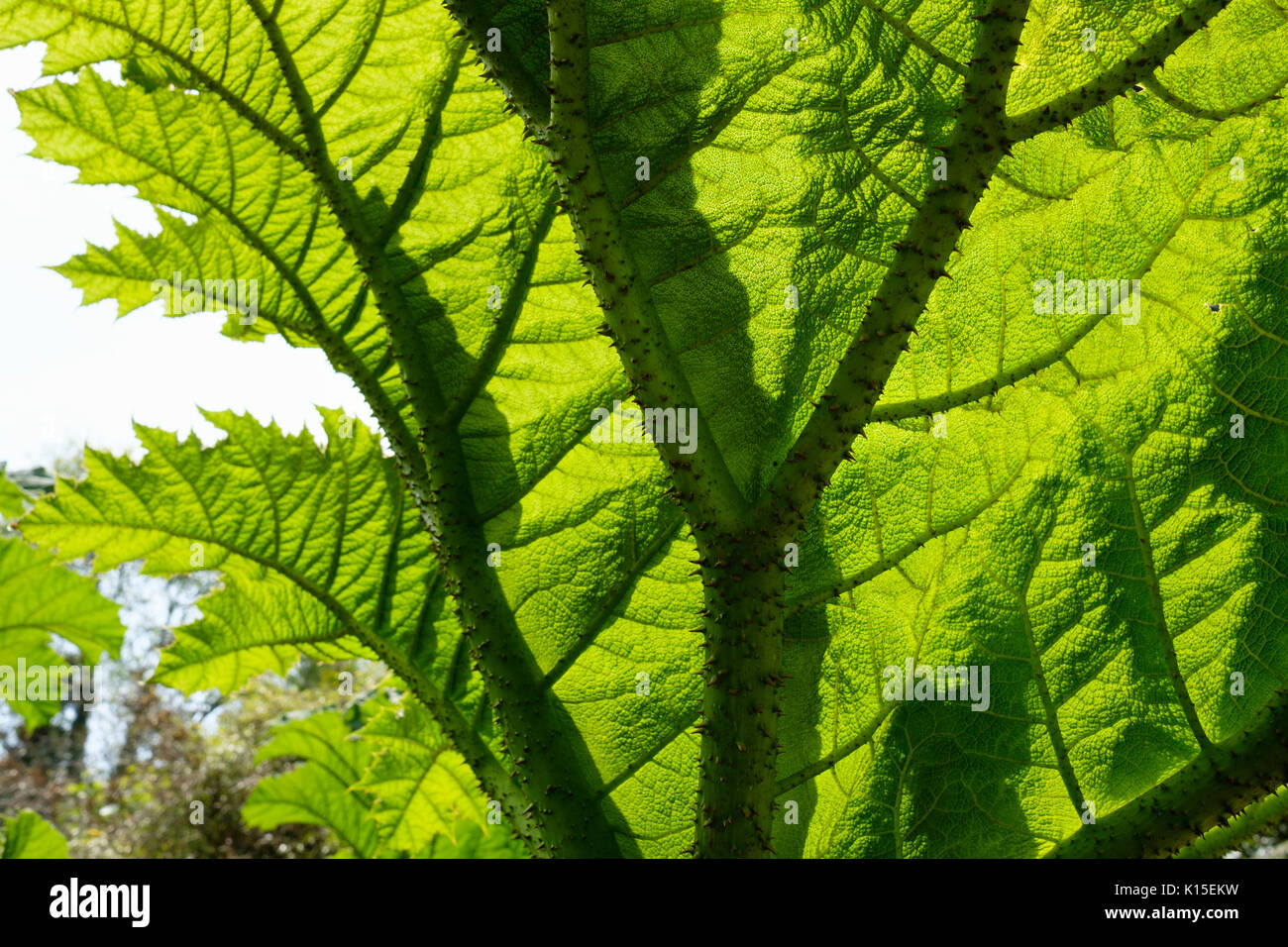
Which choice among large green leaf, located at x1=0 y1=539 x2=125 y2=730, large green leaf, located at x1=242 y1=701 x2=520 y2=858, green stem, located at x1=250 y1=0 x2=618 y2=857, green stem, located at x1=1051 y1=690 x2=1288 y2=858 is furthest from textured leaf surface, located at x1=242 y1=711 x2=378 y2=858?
green stem, located at x1=1051 y1=690 x2=1288 y2=858

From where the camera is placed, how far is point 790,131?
1.38 metres

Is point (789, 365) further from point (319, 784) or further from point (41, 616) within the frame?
point (319, 784)

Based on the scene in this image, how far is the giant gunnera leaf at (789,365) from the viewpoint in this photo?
4.22 feet

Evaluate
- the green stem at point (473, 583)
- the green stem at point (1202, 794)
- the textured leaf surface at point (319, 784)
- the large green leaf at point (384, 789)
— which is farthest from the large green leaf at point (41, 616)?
the green stem at point (1202, 794)

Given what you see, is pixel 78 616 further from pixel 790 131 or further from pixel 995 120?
pixel 995 120

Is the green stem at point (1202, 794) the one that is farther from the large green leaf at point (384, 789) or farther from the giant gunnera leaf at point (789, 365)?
the large green leaf at point (384, 789)

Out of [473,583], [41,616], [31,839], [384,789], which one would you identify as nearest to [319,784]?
[31,839]

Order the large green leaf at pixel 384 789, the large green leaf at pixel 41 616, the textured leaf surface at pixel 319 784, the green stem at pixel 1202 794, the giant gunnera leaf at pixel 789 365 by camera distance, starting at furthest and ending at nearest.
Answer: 1. the textured leaf surface at pixel 319 784
2. the large green leaf at pixel 41 616
3. the large green leaf at pixel 384 789
4. the green stem at pixel 1202 794
5. the giant gunnera leaf at pixel 789 365

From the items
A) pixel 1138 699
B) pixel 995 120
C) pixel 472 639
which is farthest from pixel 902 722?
pixel 995 120

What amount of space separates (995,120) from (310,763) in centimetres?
368

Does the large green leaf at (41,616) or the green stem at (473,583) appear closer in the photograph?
the green stem at (473,583)

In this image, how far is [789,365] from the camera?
1.40m
